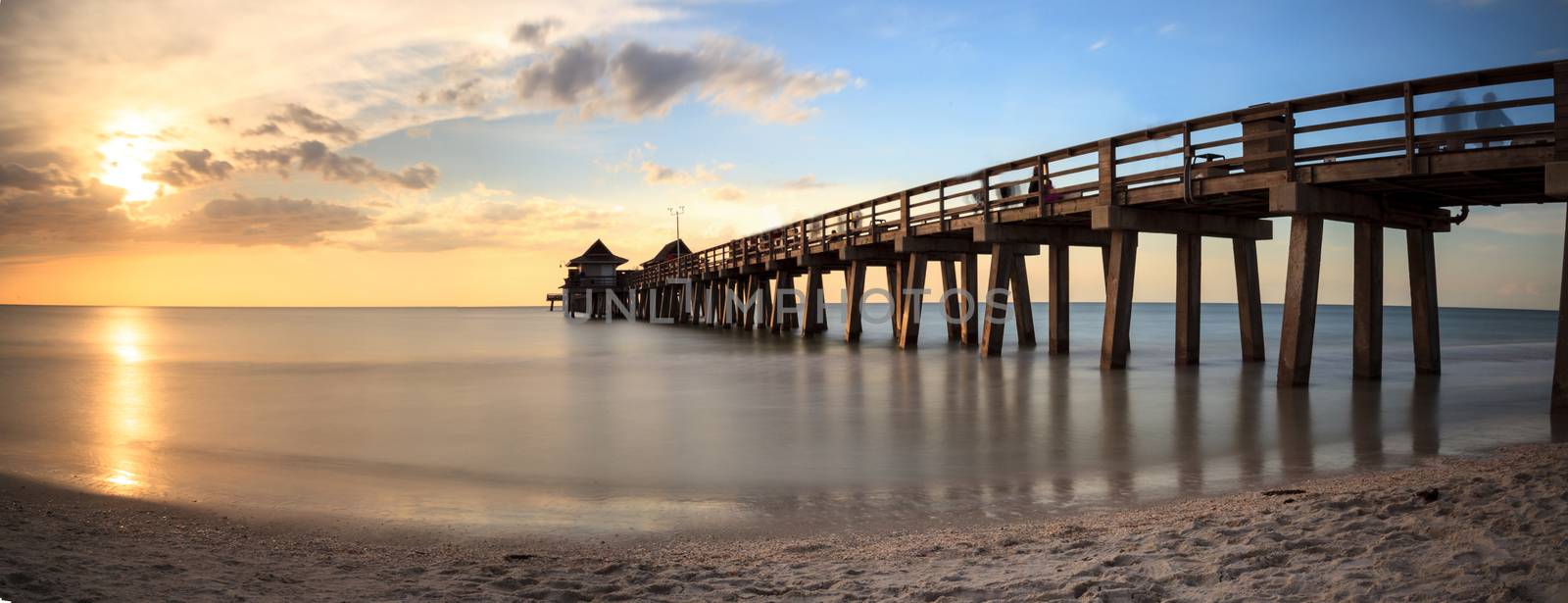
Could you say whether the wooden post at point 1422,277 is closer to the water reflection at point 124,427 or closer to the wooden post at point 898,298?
the wooden post at point 898,298

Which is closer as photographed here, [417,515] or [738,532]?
[738,532]

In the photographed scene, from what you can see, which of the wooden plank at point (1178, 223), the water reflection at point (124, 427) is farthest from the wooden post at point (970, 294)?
the water reflection at point (124, 427)

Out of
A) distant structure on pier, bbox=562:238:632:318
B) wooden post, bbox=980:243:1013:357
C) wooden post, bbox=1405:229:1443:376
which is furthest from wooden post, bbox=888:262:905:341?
distant structure on pier, bbox=562:238:632:318

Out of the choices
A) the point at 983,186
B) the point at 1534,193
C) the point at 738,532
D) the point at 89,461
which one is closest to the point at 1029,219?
the point at 983,186

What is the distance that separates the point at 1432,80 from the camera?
10.3 m

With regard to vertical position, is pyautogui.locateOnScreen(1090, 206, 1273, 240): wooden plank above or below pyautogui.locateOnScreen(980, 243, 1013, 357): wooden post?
above

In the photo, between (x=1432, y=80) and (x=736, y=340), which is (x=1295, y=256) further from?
(x=736, y=340)

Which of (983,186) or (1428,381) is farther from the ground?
(983,186)

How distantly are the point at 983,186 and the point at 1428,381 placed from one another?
7.85 m

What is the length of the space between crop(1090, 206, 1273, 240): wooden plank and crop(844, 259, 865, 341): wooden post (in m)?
11.7

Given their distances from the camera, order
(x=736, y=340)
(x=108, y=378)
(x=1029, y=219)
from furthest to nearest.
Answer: (x=736, y=340) → (x=108, y=378) → (x=1029, y=219)

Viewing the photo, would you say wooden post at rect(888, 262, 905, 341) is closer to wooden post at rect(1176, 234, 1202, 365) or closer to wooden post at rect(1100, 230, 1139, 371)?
wooden post at rect(1100, 230, 1139, 371)

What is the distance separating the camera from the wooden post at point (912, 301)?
74.2 ft

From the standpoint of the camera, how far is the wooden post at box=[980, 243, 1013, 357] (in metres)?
18.7
